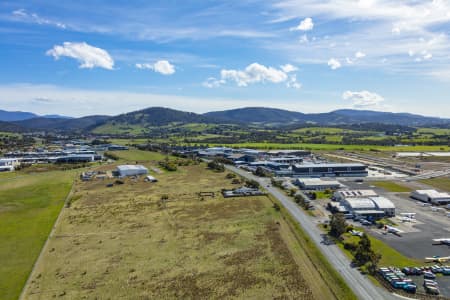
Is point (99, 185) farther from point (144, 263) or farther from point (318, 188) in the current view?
point (318, 188)

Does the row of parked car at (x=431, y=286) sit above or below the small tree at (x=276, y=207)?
below

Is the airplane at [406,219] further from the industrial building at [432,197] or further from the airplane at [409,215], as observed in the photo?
the industrial building at [432,197]

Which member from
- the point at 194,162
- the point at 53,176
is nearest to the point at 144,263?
the point at 53,176

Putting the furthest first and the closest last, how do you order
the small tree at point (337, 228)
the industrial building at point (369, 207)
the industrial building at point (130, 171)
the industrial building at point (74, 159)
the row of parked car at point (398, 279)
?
1. the industrial building at point (74, 159)
2. the industrial building at point (130, 171)
3. the industrial building at point (369, 207)
4. the small tree at point (337, 228)
5. the row of parked car at point (398, 279)

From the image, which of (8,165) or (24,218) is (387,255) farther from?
(8,165)

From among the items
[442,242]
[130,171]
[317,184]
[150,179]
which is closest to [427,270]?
[442,242]

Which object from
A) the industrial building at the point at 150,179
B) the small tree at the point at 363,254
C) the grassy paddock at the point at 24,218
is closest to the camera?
the grassy paddock at the point at 24,218

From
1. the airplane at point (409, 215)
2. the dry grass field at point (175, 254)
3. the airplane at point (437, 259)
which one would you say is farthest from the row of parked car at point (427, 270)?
the airplane at point (409, 215)
